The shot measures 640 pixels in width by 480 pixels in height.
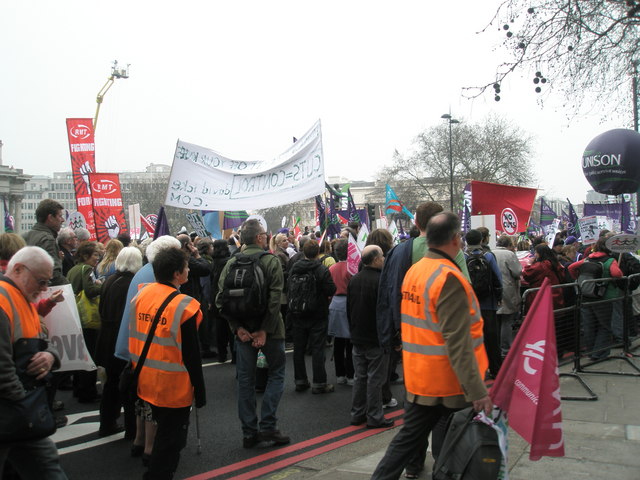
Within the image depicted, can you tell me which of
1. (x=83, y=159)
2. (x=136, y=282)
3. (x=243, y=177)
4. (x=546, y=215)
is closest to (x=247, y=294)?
(x=136, y=282)

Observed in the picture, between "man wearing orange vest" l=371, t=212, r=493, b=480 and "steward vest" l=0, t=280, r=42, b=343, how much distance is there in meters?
2.10

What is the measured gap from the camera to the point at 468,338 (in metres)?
3.39

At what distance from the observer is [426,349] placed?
11.7ft

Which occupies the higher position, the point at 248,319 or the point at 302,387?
the point at 248,319

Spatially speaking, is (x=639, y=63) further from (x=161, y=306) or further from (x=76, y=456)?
(x=76, y=456)

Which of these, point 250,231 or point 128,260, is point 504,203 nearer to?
point 250,231

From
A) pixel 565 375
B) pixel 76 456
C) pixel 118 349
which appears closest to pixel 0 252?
pixel 118 349

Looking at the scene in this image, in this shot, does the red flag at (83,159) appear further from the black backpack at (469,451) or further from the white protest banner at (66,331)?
the black backpack at (469,451)

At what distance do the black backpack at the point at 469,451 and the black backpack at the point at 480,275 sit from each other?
4.33 meters

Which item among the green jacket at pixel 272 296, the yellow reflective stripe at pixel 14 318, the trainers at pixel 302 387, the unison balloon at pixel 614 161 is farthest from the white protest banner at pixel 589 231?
the yellow reflective stripe at pixel 14 318

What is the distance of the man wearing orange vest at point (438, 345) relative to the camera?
11.1 feet

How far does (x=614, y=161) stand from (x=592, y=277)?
180cm

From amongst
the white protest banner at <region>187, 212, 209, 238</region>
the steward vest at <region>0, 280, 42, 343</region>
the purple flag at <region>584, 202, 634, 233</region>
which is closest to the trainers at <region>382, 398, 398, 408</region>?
the steward vest at <region>0, 280, 42, 343</region>

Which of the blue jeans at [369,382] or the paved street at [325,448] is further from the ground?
the blue jeans at [369,382]
